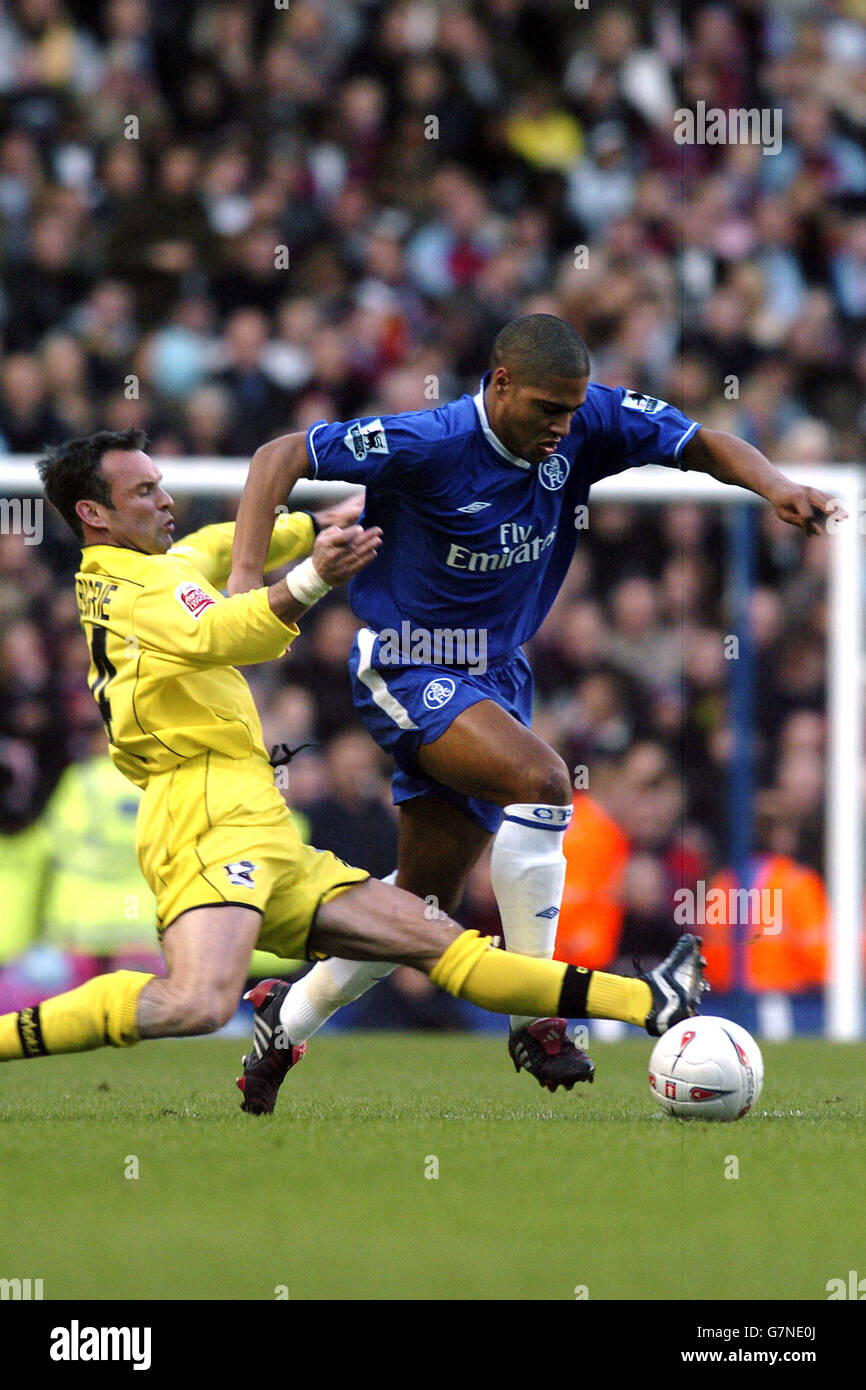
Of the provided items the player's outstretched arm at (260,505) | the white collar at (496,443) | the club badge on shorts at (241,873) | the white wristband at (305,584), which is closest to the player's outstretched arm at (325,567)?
the white wristband at (305,584)

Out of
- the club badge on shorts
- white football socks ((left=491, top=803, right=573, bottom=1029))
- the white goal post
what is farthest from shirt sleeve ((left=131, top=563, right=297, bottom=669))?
the white goal post

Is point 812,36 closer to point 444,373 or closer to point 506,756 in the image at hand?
point 444,373

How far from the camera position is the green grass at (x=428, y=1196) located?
3344 millimetres

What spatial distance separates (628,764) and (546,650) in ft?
2.35

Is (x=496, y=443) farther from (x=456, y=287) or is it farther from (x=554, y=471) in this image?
(x=456, y=287)

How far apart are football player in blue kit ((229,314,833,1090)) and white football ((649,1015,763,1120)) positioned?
0.47 metres

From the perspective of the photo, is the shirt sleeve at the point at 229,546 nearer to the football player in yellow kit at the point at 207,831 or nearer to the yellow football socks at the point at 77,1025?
the football player in yellow kit at the point at 207,831

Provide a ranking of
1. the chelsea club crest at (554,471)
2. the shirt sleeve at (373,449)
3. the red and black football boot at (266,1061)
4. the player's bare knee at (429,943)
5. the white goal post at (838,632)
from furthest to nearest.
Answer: the white goal post at (838,632) < the chelsea club crest at (554,471) < the red and black football boot at (266,1061) < the shirt sleeve at (373,449) < the player's bare knee at (429,943)

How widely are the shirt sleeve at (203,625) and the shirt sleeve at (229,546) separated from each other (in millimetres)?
513

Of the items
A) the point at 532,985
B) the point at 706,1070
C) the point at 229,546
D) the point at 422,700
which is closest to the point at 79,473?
the point at 229,546

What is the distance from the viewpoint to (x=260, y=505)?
5.17m

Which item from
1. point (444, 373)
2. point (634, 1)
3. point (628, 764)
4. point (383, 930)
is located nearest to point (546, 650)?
point (628, 764)

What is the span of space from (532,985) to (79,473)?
5.88ft

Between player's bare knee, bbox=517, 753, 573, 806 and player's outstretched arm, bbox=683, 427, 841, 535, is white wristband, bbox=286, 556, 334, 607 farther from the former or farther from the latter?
player's outstretched arm, bbox=683, 427, 841, 535
